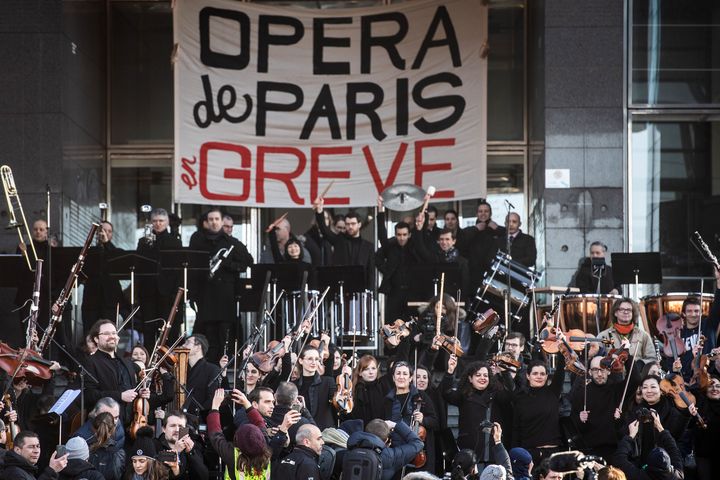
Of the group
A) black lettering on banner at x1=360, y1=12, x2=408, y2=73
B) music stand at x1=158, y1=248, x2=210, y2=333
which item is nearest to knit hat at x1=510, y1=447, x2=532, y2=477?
music stand at x1=158, y1=248, x2=210, y2=333

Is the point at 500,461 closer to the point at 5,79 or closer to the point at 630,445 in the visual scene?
the point at 630,445

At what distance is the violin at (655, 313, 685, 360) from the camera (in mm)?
14578

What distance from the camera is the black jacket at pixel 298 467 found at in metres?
11.3

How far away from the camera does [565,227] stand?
61.1 feet

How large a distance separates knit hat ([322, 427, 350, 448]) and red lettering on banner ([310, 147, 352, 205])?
774cm

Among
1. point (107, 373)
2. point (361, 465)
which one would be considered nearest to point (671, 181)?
point (107, 373)

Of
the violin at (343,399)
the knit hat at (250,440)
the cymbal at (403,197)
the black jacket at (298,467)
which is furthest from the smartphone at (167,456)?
the cymbal at (403,197)

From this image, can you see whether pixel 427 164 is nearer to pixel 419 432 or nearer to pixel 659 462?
pixel 419 432

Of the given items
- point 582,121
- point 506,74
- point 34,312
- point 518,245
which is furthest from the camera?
point 506,74

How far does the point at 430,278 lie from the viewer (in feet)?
52.9

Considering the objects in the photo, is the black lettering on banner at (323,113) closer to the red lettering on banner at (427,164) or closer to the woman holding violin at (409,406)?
the red lettering on banner at (427,164)

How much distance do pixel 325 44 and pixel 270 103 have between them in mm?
1059

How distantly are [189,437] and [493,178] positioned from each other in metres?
10.0

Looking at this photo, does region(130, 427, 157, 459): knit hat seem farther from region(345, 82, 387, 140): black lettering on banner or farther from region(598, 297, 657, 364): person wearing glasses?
region(345, 82, 387, 140): black lettering on banner
